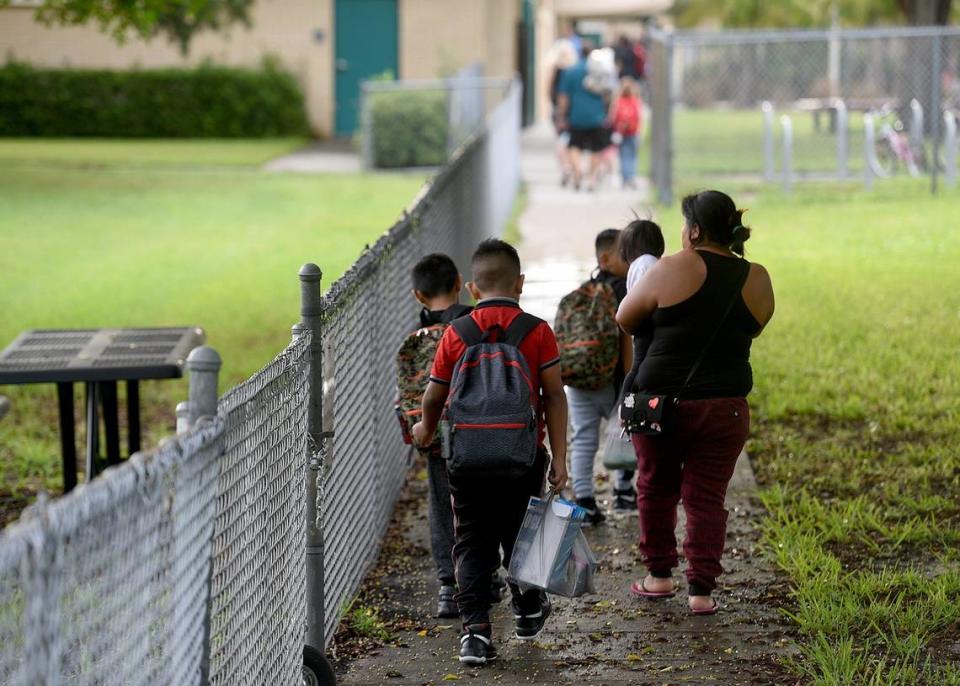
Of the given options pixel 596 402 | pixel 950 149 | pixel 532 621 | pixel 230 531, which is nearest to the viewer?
pixel 230 531

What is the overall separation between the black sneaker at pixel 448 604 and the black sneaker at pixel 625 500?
155 centimetres

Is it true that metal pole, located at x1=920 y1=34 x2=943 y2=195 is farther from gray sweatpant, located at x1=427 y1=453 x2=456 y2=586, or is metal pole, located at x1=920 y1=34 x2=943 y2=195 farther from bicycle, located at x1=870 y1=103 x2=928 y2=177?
gray sweatpant, located at x1=427 y1=453 x2=456 y2=586

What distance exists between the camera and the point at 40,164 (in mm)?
26703

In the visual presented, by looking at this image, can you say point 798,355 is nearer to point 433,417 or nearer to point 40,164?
point 433,417

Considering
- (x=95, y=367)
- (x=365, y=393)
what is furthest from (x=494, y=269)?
(x=95, y=367)

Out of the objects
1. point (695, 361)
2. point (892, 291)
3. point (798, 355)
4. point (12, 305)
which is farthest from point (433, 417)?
point (12, 305)

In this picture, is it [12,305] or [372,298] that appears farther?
[12,305]

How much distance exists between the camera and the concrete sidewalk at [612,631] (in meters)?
5.22

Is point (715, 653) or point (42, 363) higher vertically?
point (42, 363)

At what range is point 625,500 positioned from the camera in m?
7.27

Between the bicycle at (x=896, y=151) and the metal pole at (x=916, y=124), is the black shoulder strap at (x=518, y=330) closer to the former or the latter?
the metal pole at (x=916, y=124)

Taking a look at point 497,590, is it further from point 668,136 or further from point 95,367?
point 668,136

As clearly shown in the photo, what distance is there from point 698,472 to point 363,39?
87.5 feet

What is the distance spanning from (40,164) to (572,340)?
853 inches
